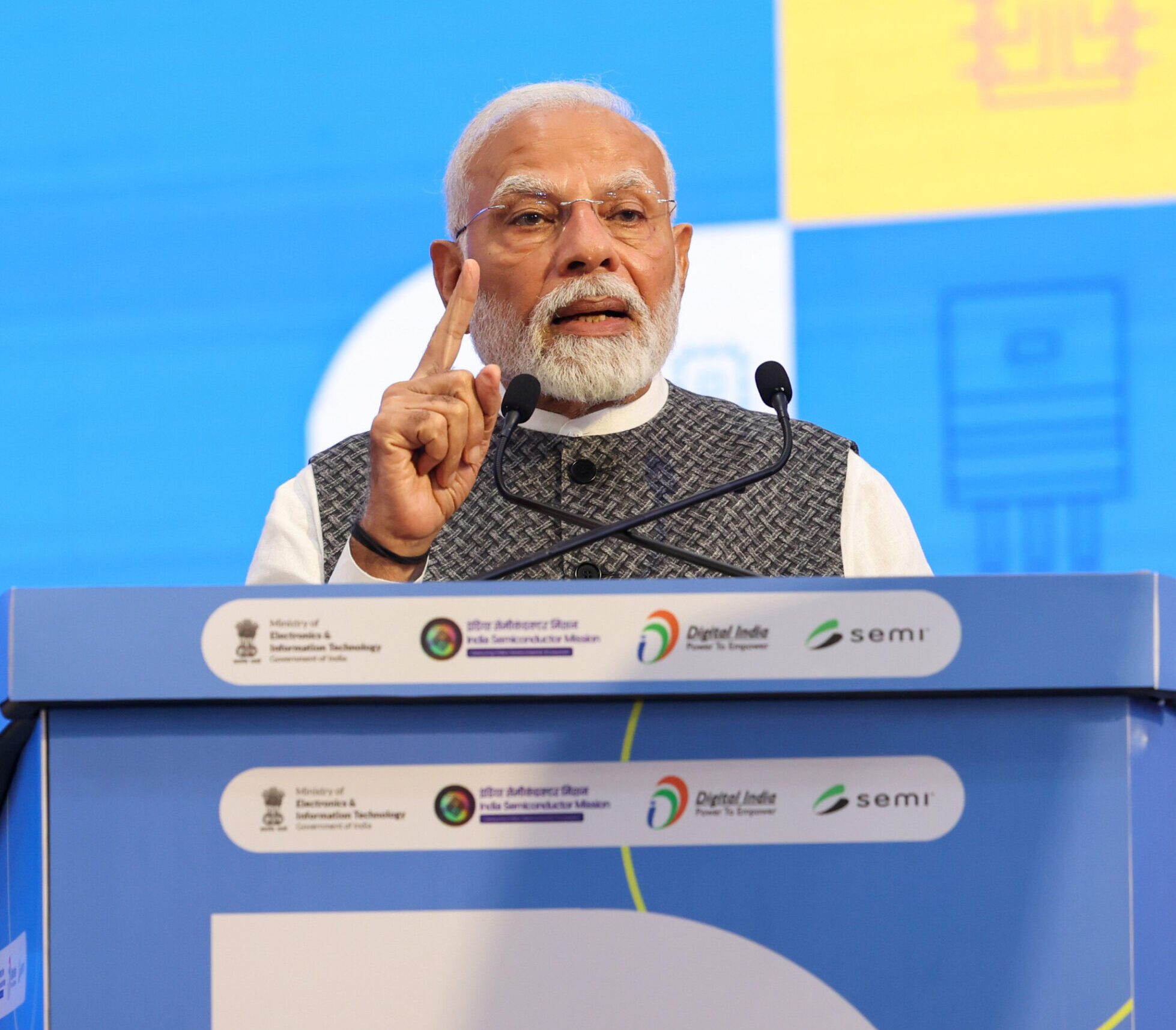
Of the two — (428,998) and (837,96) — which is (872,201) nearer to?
(837,96)

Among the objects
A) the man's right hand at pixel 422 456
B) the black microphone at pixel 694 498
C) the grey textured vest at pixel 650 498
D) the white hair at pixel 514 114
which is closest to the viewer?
the black microphone at pixel 694 498

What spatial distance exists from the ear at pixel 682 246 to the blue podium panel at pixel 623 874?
1.33 m

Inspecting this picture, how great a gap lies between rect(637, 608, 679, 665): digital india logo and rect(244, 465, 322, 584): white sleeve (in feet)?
3.59

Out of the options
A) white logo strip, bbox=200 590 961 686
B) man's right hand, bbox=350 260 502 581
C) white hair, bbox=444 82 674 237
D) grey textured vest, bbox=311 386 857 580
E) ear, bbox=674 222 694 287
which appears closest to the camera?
white logo strip, bbox=200 590 961 686

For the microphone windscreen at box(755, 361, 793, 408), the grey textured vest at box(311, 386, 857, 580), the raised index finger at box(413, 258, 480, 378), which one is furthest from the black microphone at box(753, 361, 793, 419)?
the grey textured vest at box(311, 386, 857, 580)

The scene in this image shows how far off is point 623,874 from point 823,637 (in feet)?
0.55

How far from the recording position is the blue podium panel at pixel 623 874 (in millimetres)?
733

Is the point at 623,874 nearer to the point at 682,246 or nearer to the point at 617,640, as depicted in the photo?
the point at 617,640

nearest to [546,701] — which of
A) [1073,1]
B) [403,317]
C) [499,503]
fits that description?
[499,503]

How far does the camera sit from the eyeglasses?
1.81m

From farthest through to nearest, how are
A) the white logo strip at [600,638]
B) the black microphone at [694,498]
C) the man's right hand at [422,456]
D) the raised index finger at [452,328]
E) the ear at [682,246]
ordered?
the ear at [682,246] → the raised index finger at [452,328] → the man's right hand at [422,456] → the black microphone at [694,498] → the white logo strip at [600,638]

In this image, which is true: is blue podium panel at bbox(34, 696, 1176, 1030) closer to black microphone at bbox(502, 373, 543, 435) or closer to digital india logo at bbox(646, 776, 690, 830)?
digital india logo at bbox(646, 776, 690, 830)

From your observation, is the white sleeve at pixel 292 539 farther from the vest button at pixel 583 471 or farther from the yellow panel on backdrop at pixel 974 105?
the yellow panel on backdrop at pixel 974 105

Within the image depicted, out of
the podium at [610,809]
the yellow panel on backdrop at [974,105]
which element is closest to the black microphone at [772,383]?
the podium at [610,809]
